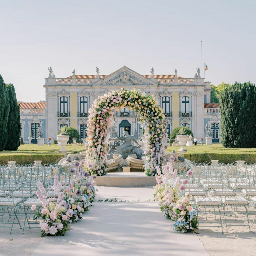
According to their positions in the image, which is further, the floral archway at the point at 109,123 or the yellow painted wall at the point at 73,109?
the yellow painted wall at the point at 73,109

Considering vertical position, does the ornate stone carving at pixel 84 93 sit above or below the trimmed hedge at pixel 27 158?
above

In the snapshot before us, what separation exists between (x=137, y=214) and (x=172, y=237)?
63.8 inches

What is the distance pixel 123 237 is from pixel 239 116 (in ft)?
Answer: 69.2

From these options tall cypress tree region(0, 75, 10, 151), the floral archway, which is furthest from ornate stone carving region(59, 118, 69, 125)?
the floral archway

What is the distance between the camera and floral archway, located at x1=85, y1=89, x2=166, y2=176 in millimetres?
11133

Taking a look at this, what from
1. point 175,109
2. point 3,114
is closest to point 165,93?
point 175,109

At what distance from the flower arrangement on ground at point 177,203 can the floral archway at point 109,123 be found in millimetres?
4068

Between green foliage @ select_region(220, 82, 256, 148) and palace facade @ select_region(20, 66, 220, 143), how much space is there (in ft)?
49.9

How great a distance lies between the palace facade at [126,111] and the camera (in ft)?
136

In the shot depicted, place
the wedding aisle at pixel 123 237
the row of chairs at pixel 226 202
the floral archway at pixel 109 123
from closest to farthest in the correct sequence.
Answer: the wedding aisle at pixel 123 237 < the row of chairs at pixel 226 202 < the floral archway at pixel 109 123

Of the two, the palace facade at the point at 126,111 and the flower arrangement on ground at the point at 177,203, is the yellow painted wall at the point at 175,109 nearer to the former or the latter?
the palace facade at the point at 126,111

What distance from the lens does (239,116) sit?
82.8ft

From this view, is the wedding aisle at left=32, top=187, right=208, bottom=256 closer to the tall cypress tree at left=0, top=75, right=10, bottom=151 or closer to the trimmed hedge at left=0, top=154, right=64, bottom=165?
the trimmed hedge at left=0, top=154, right=64, bottom=165

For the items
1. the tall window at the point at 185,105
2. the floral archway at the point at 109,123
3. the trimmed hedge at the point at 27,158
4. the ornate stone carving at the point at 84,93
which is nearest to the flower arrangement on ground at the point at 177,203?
the floral archway at the point at 109,123
